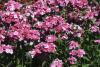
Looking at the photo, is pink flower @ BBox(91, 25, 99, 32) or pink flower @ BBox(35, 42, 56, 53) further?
A: pink flower @ BBox(91, 25, 99, 32)

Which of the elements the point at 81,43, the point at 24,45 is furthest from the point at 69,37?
the point at 24,45

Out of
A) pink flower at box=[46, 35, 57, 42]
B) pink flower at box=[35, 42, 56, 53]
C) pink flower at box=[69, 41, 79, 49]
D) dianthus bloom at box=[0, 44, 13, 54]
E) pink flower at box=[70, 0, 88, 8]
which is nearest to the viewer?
pink flower at box=[35, 42, 56, 53]

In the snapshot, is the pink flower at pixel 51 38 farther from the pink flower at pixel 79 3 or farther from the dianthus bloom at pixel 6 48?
the pink flower at pixel 79 3

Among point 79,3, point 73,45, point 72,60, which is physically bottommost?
point 72,60

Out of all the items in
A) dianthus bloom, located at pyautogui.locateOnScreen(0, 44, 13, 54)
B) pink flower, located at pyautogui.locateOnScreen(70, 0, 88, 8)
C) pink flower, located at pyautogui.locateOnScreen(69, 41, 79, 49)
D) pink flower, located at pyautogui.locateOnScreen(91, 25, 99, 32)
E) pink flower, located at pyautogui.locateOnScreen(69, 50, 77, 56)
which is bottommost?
pink flower, located at pyautogui.locateOnScreen(69, 50, 77, 56)

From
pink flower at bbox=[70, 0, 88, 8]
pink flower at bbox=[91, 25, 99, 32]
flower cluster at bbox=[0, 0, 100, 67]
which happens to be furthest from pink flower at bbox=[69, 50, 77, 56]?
pink flower at bbox=[70, 0, 88, 8]

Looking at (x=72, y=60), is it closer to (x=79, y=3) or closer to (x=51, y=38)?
(x=51, y=38)

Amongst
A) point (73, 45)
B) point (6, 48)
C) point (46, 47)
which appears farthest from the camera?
point (73, 45)

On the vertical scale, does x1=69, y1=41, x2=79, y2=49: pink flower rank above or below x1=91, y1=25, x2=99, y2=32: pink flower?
below

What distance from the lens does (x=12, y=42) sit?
16.4 ft

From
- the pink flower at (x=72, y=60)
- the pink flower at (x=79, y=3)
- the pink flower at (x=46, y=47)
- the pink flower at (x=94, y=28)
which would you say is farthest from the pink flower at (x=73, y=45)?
the pink flower at (x=79, y=3)

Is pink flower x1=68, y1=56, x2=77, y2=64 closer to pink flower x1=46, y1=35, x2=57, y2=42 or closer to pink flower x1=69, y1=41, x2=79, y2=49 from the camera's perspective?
pink flower x1=69, y1=41, x2=79, y2=49

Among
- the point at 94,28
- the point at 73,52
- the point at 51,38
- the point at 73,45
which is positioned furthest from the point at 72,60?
the point at 94,28

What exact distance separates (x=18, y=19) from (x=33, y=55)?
0.57 m
